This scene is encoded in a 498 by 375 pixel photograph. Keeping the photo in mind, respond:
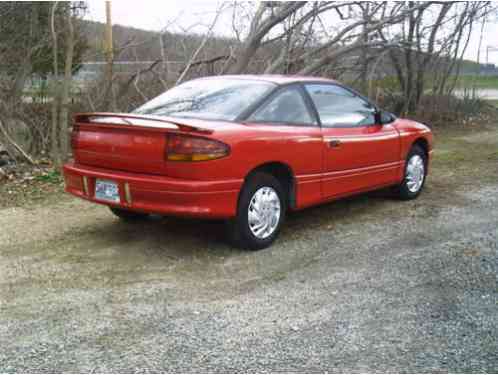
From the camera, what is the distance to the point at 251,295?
391 cm

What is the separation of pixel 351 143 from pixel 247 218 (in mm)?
1577

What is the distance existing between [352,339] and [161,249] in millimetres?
2140

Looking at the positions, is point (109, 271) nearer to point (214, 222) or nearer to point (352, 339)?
point (214, 222)

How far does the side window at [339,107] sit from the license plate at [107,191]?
81.0 inches

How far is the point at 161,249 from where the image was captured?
4902 mm

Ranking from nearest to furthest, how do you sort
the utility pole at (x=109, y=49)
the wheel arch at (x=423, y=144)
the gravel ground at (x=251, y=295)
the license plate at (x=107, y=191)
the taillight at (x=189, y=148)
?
the gravel ground at (x=251, y=295) < the taillight at (x=189, y=148) < the license plate at (x=107, y=191) < the wheel arch at (x=423, y=144) < the utility pole at (x=109, y=49)

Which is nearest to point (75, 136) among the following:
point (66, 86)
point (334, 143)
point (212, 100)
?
point (212, 100)

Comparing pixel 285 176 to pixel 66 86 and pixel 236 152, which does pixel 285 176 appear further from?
pixel 66 86

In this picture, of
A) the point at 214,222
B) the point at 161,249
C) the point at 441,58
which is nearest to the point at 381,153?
the point at 214,222

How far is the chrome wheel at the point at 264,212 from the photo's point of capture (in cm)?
482

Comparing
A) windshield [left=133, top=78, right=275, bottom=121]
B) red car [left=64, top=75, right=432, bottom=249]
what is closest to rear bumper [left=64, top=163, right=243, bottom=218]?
red car [left=64, top=75, right=432, bottom=249]

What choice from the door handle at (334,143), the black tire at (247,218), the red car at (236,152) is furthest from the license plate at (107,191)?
the door handle at (334,143)

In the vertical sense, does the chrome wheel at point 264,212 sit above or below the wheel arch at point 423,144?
below

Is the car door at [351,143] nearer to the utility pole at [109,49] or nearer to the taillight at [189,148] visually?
the taillight at [189,148]
